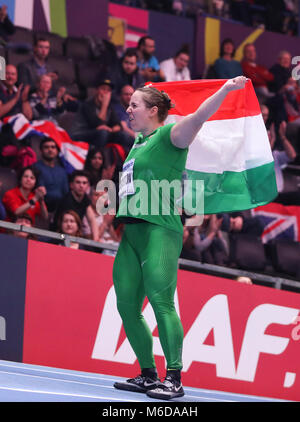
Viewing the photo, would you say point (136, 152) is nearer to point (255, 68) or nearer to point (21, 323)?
point (21, 323)

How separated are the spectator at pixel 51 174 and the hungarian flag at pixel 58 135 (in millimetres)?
217

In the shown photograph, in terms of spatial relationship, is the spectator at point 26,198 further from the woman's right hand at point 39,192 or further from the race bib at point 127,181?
the race bib at point 127,181

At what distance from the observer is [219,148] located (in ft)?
15.6

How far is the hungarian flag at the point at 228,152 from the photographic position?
4523mm

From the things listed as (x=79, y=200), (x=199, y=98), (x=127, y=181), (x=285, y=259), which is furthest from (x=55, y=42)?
(x=127, y=181)

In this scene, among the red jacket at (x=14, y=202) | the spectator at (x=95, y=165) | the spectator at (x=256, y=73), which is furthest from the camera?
the spectator at (x=256, y=73)

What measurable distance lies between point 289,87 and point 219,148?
7.03 m

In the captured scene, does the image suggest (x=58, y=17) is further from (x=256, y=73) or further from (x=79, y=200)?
(x=79, y=200)

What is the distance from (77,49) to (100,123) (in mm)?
1682

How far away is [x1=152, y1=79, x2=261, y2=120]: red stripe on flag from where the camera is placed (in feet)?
15.4

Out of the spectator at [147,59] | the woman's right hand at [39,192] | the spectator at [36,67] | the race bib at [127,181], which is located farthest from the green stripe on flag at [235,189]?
the spectator at [147,59]

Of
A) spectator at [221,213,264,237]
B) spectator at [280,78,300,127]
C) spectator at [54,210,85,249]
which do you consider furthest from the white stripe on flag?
spectator at [280,78,300,127]

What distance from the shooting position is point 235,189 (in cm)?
459

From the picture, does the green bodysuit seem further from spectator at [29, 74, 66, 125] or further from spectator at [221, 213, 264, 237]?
spectator at [221, 213, 264, 237]
